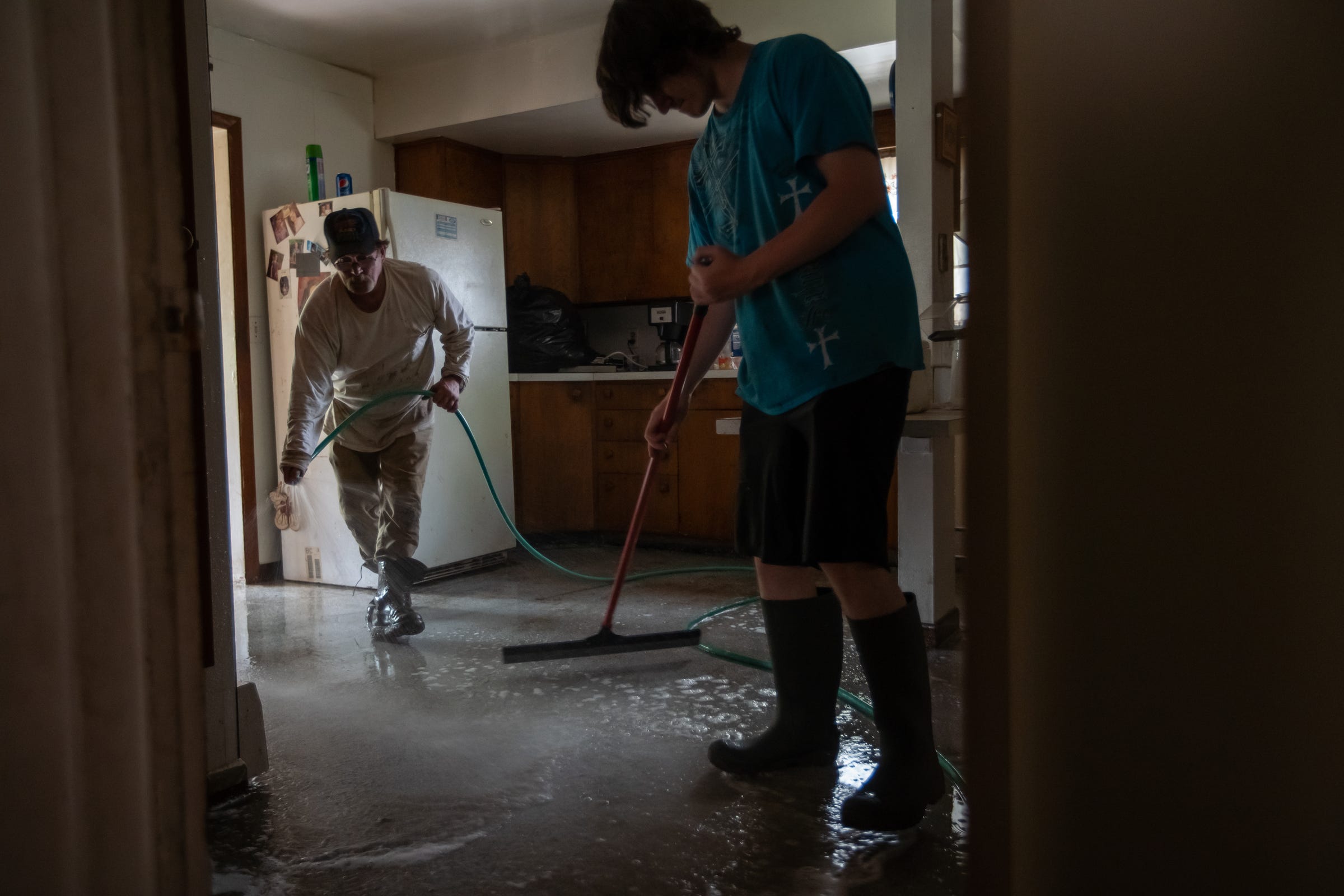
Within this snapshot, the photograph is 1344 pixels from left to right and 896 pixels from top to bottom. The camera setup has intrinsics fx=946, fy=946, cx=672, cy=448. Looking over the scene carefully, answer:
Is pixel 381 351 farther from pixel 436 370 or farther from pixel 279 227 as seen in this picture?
pixel 279 227

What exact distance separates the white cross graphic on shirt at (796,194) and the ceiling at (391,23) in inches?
106

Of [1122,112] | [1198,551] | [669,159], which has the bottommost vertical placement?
[1198,551]

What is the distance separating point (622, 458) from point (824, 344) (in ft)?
10.1

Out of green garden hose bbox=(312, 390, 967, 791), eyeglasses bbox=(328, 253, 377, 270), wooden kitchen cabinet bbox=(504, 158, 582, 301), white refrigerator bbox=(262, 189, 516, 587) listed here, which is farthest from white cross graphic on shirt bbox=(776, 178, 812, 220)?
wooden kitchen cabinet bbox=(504, 158, 582, 301)

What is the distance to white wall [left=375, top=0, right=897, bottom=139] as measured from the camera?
11.1 feet

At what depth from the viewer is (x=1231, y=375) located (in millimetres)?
450

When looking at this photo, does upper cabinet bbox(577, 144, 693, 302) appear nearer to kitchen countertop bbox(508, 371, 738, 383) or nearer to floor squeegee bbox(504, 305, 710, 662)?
kitchen countertop bbox(508, 371, 738, 383)

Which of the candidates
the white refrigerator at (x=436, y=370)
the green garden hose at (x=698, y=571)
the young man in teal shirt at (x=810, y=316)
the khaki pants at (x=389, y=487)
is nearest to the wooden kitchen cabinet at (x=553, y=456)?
the white refrigerator at (x=436, y=370)

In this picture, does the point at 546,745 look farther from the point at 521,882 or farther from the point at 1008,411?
the point at 1008,411

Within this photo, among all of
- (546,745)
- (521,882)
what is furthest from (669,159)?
(521,882)

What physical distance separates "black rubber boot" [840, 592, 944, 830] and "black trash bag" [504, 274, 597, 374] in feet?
10.6

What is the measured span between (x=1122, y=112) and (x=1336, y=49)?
0.09 m

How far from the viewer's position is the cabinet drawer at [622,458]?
4281 millimetres

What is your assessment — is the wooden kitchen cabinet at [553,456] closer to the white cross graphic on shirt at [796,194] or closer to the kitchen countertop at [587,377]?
the kitchen countertop at [587,377]
